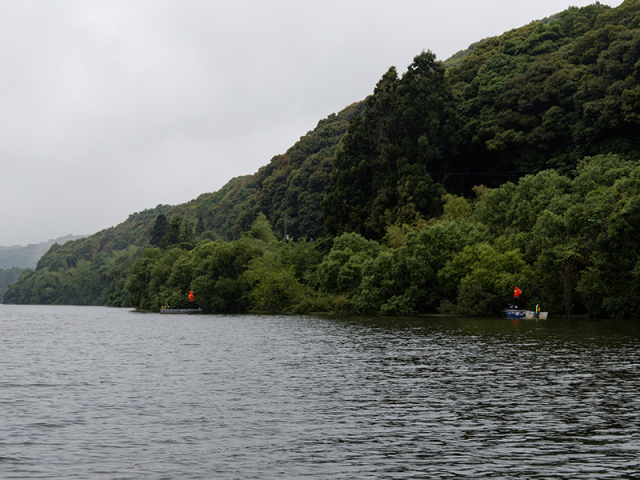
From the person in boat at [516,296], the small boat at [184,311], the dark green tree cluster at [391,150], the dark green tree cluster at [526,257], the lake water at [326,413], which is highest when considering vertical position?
the dark green tree cluster at [391,150]

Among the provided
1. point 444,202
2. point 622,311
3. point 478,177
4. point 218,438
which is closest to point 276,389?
point 218,438

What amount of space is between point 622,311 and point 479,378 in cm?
4950

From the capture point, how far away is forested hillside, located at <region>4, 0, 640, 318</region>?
250 feet

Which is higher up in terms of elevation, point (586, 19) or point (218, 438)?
point (586, 19)

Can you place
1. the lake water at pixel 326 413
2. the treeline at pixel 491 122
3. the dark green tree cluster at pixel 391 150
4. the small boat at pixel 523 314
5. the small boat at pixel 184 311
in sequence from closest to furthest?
the lake water at pixel 326 413, the small boat at pixel 523 314, the treeline at pixel 491 122, the dark green tree cluster at pixel 391 150, the small boat at pixel 184 311

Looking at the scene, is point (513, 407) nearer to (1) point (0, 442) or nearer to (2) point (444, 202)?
(1) point (0, 442)


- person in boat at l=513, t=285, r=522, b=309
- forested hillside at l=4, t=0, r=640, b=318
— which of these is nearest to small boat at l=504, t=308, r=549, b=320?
person in boat at l=513, t=285, r=522, b=309

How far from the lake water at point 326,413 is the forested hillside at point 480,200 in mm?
38491

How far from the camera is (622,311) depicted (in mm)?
70438

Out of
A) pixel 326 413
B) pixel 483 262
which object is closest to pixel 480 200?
pixel 483 262

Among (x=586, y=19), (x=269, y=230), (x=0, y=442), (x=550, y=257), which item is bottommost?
(x=0, y=442)

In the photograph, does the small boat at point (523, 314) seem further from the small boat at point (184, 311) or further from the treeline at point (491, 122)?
the small boat at point (184, 311)

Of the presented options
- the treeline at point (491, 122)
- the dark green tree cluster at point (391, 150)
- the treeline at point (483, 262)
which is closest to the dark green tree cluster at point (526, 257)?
the treeline at point (483, 262)

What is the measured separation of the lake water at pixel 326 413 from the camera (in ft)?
48.9
